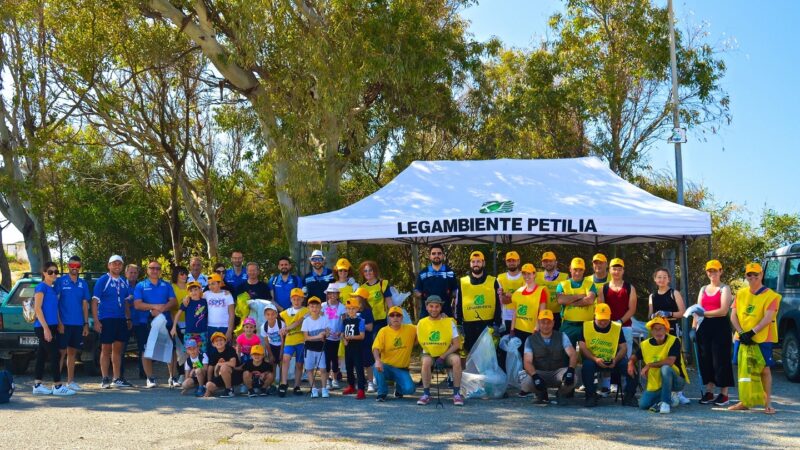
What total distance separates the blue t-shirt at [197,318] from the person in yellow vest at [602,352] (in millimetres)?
4660

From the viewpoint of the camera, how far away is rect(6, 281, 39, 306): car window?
41.5 ft

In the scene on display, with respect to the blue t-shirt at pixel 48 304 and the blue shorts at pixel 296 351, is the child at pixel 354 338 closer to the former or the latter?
the blue shorts at pixel 296 351

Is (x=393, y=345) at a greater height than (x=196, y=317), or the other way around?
(x=196, y=317)

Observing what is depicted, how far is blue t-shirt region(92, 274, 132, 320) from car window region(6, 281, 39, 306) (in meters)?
1.90

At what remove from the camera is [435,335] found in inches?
394

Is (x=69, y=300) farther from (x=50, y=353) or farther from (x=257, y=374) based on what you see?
(x=257, y=374)

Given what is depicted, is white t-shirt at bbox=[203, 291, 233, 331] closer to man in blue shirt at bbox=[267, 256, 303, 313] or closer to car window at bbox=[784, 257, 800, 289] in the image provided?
man in blue shirt at bbox=[267, 256, 303, 313]

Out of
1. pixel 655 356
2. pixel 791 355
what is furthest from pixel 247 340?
pixel 791 355

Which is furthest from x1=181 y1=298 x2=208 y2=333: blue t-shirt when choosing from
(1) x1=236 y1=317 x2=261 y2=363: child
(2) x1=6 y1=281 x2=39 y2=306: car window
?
(2) x1=6 y1=281 x2=39 y2=306: car window

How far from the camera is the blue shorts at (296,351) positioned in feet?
35.1

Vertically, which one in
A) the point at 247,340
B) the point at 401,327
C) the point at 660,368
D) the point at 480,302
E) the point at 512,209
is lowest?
the point at 660,368

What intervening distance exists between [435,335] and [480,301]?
981mm

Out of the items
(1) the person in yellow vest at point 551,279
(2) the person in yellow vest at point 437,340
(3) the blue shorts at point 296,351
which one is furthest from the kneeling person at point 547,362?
(3) the blue shorts at point 296,351

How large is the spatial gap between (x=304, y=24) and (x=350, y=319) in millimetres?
7742
